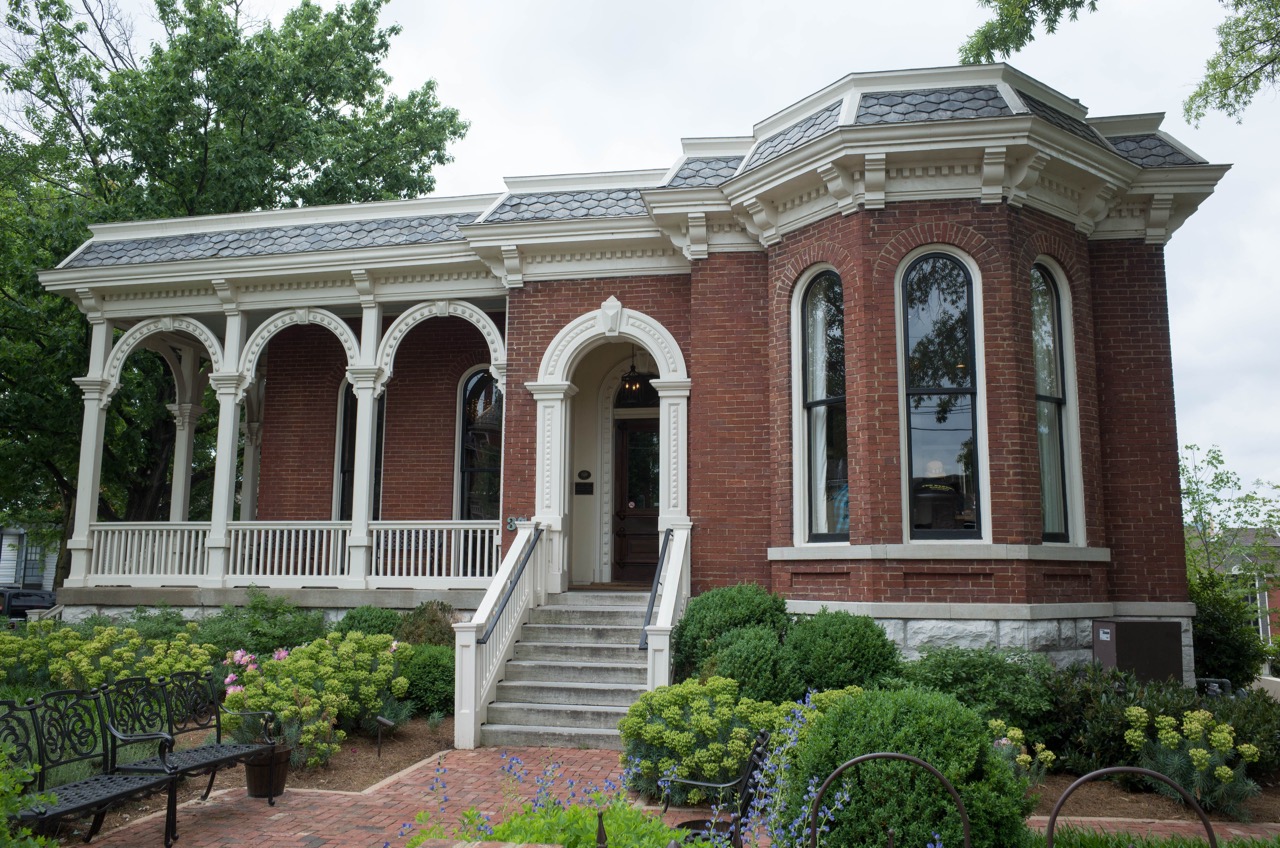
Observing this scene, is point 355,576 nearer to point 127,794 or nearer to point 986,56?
point 127,794

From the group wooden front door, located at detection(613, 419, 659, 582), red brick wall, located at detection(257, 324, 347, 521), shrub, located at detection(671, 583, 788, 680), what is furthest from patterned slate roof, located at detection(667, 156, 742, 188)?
red brick wall, located at detection(257, 324, 347, 521)

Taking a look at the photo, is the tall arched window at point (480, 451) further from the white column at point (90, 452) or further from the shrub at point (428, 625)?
the white column at point (90, 452)

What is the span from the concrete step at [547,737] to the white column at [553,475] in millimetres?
2585

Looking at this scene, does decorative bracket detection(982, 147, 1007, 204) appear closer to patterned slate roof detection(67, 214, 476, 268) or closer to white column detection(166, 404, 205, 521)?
patterned slate roof detection(67, 214, 476, 268)

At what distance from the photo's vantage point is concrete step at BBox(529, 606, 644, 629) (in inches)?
416

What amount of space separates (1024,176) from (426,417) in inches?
343

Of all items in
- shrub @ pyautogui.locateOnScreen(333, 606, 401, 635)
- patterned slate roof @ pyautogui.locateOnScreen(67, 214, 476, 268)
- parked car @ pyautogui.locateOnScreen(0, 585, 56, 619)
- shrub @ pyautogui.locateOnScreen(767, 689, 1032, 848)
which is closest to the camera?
shrub @ pyautogui.locateOnScreen(767, 689, 1032, 848)

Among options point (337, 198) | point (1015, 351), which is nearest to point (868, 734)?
point (1015, 351)

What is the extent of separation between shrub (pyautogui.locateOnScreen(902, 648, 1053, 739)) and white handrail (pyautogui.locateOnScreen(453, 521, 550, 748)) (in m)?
3.93

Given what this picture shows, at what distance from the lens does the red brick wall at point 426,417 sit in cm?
1380

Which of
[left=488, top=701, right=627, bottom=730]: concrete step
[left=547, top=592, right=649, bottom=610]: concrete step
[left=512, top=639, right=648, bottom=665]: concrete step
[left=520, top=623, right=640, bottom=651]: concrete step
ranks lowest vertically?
[left=488, top=701, right=627, bottom=730]: concrete step

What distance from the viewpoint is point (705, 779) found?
6.55 m

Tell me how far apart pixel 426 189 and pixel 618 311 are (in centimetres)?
1385

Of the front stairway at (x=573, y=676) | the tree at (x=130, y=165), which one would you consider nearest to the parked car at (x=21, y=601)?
the tree at (x=130, y=165)
